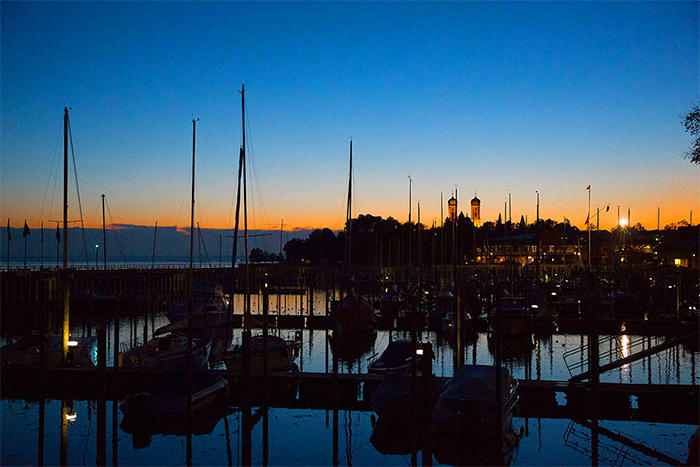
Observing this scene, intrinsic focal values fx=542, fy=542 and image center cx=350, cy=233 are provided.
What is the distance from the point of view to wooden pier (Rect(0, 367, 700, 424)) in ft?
69.2

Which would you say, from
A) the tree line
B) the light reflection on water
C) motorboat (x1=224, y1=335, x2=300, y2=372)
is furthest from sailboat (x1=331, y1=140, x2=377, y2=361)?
the tree line

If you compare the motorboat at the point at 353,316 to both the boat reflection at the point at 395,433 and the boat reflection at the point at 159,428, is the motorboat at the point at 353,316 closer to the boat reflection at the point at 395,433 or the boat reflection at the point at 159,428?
the boat reflection at the point at 395,433

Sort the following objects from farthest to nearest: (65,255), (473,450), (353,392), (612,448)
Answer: (65,255), (353,392), (612,448), (473,450)

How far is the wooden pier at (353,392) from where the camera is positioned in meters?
21.1

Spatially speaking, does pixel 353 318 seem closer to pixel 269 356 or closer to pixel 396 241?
pixel 269 356

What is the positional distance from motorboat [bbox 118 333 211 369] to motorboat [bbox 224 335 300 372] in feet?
5.95

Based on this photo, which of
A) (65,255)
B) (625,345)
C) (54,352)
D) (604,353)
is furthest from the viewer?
(625,345)

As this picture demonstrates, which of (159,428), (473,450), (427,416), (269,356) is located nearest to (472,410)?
(473,450)

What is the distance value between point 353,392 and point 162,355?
9.48 meters

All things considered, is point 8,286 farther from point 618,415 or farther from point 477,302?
point 618,415

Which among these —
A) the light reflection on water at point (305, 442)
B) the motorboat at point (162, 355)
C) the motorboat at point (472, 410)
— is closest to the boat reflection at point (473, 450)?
the motorboat at point (472, 410)

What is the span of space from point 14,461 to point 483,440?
50.7 feet

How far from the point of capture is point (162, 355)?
2608cm

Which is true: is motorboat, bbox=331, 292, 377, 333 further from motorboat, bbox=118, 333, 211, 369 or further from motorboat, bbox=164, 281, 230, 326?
motorboat, bbox=118, 333, 211, 369
